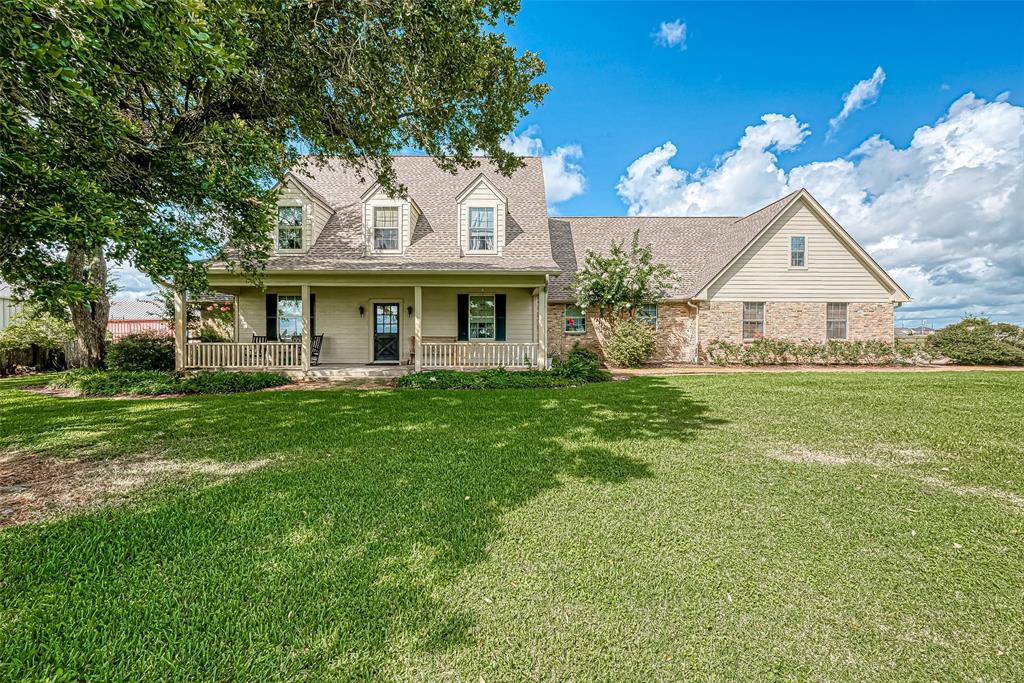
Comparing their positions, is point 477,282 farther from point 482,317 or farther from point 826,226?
point 826,226

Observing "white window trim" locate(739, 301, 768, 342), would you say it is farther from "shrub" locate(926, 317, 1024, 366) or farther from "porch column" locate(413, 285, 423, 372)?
"porch column" locate(413, 285, 423, 372)

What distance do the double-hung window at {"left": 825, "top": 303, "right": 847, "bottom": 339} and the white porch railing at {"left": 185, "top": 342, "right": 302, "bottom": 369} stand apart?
19570 millimetres

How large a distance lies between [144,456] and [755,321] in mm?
18463

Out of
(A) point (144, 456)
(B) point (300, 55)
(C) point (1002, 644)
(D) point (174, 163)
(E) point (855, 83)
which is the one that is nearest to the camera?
(C) point (1002, 644)

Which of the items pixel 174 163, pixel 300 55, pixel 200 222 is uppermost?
pixel 300 55

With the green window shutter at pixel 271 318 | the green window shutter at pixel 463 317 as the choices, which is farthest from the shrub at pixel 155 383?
the green window shutter at pixel 463 317

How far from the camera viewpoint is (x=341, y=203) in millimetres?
14992

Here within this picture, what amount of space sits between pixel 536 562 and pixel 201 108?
8891 millimetres

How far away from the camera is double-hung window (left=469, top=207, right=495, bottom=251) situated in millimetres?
13672

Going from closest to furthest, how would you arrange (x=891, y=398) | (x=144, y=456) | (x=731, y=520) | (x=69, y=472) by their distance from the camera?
(x=731, y=520) < (x=69, y=472) < (x=144, y=456) < (x=891, y=398)

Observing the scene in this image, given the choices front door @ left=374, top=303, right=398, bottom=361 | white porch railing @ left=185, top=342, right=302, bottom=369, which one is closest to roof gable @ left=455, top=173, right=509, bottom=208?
front door @ left=374, top=303, right=398, bottom=361

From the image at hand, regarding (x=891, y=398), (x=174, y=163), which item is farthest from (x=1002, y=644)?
(x=174, y=163)

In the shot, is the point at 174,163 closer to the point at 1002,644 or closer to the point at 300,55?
the point at 300,55

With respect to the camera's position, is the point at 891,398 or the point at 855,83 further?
the point at 855,83
